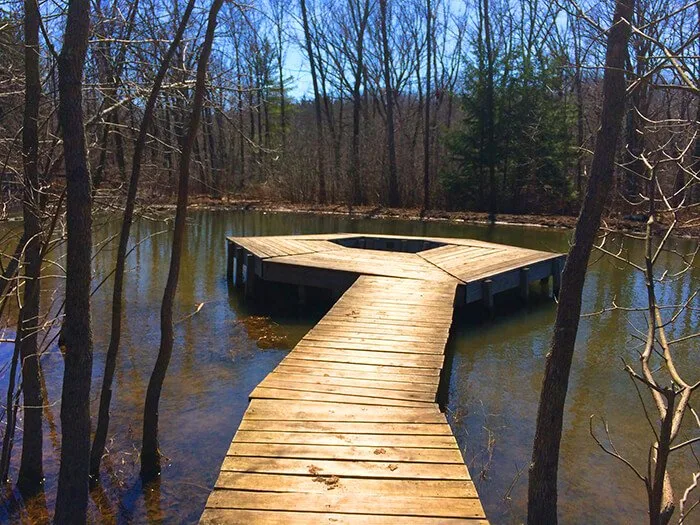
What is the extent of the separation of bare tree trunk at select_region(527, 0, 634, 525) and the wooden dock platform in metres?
0.37

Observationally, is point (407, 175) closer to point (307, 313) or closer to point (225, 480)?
point (307, 313)

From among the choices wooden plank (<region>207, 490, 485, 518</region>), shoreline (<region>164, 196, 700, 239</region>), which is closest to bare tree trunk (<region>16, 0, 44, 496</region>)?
wooden plank (<region>207, 490, 485, 518</region>)

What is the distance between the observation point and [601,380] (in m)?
6.11

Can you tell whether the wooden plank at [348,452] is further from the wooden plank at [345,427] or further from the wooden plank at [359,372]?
the wooden plank at [359,372]

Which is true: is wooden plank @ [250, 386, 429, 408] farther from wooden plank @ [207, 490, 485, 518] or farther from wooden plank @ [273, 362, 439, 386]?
wooden plank @ [207, 490, 485, 518]

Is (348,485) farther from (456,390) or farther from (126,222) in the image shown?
(456,390)

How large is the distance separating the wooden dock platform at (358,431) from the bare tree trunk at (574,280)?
369mm

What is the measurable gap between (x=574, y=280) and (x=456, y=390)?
3333 mm

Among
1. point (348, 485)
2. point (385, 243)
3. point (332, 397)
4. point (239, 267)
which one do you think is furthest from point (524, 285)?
point (348, 485)

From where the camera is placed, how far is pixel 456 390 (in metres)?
5.86

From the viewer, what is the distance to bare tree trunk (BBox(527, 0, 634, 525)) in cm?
253

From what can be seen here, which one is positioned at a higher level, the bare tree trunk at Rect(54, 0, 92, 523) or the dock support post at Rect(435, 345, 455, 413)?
the bare tree trunk at Rect(54, 0, 92, 523)

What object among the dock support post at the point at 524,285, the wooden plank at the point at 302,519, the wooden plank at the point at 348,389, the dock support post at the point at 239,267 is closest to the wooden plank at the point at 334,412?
the wooden plank at the point at 348,389

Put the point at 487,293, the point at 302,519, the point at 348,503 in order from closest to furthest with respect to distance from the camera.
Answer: the point at 302,519
the point at 348,503
the point at 487,293
